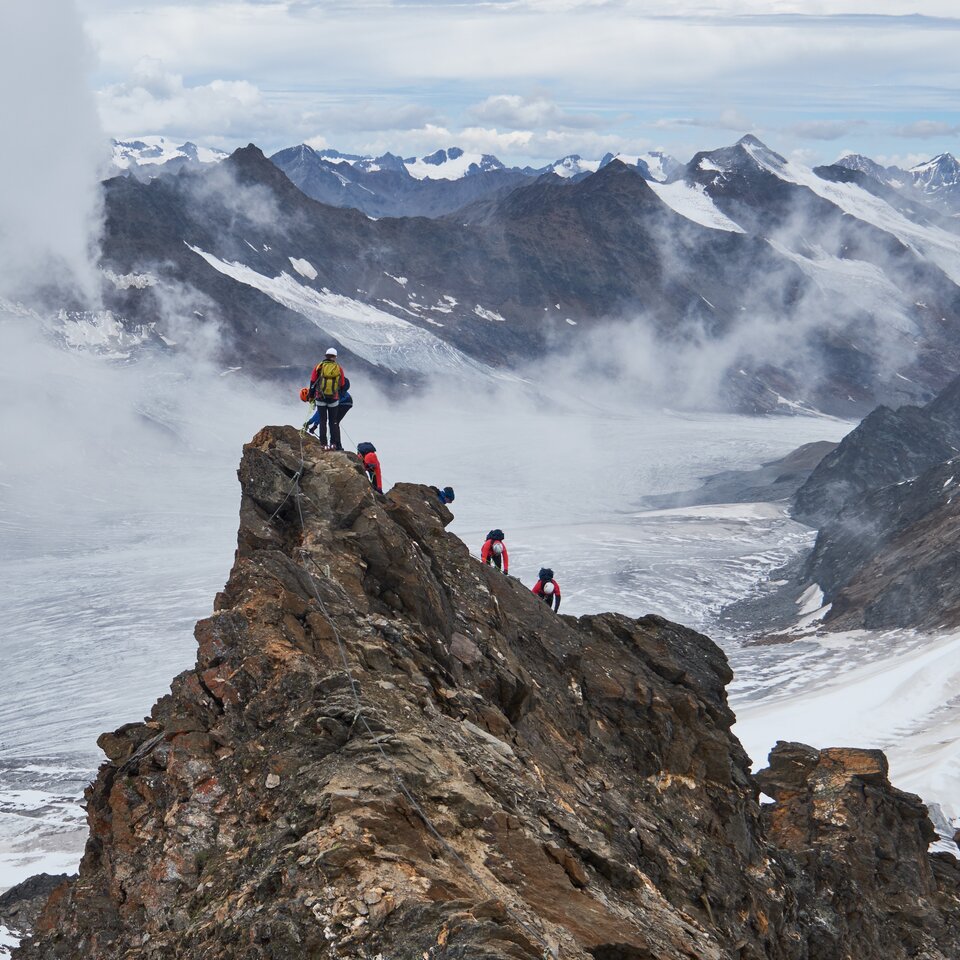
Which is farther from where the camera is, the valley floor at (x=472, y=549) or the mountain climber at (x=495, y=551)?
the valley floor at (x=472, y=549)

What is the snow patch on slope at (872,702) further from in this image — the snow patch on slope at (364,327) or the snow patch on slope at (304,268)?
the snow patch on slope at (304,268)

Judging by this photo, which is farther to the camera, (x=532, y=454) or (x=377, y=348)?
(x=377, y=348)

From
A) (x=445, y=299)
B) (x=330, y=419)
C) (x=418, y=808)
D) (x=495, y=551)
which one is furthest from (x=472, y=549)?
(x=445, y=299)

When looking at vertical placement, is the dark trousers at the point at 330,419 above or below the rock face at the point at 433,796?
above

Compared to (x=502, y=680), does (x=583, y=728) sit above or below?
below

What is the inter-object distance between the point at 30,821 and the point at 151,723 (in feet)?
76.2

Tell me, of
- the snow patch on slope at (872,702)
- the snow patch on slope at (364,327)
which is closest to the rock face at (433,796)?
the snow patch on slope at (872,702)

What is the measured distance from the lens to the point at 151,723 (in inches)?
433

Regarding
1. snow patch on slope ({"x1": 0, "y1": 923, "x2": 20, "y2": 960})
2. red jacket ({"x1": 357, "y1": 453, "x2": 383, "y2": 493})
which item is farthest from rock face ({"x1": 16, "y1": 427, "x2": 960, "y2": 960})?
snow patch on slope ({"x1": 0, "y1": 923, "x2": 20, "y2": 960})

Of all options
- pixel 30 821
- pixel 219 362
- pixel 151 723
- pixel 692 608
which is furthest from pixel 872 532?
pixel 219 362

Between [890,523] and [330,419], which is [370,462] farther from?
[890,523]

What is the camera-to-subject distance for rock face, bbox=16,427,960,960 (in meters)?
8.44

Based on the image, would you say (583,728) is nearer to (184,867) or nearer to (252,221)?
(184,867)

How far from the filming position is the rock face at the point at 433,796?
844cm
